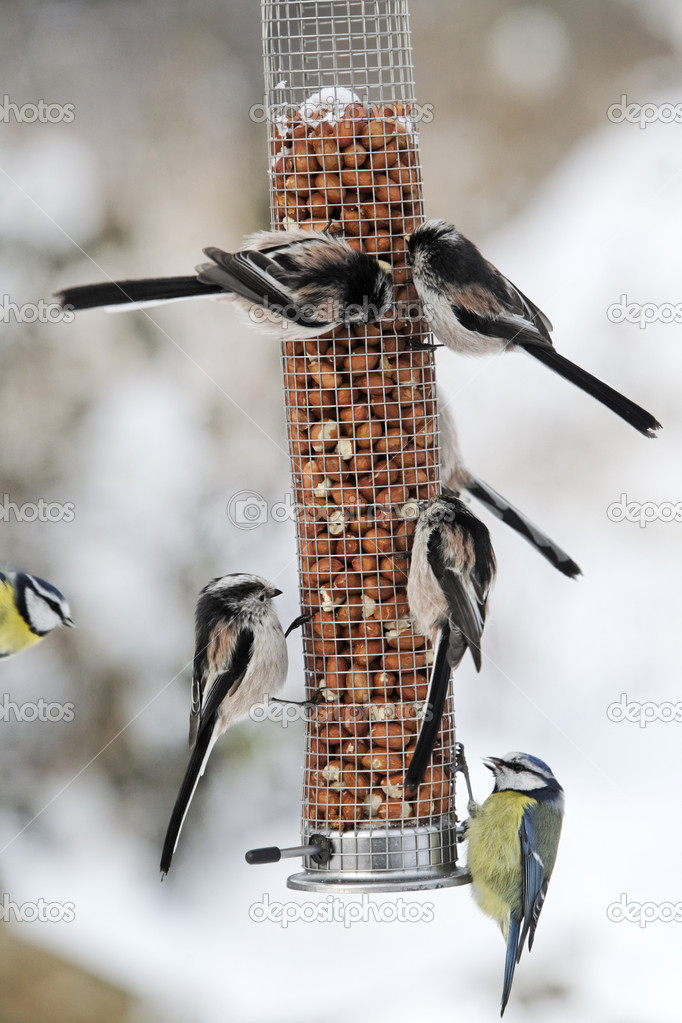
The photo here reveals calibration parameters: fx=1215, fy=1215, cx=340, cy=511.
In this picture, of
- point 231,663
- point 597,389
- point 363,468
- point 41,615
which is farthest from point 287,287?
point 41,615

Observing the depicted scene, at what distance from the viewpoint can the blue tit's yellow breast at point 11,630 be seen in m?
2.57

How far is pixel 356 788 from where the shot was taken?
237cm

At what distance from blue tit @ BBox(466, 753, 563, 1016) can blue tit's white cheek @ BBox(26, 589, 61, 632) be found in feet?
3.19

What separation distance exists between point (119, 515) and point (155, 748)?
69 centimetres

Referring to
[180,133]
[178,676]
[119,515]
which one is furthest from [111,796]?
[180,133]

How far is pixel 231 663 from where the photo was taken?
236 cm

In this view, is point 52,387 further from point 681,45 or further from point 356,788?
point 681,45

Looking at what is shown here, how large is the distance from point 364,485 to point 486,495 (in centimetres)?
42

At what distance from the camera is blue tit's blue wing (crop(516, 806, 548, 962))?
2523 millimetres

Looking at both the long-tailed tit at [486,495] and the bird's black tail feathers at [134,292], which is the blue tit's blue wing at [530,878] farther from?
the bird's black tail feathers at [134,292]

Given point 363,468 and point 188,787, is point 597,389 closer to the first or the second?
point 363,468

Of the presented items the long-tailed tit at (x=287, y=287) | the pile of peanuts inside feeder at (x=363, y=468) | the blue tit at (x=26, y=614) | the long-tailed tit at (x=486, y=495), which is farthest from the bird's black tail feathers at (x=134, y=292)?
the blue tit at (x=26, y=614)

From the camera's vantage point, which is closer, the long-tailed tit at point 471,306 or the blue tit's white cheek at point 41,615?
the long-tailed tit at point 471,306

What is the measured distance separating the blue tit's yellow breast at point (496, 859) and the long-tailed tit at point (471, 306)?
0.87 m
